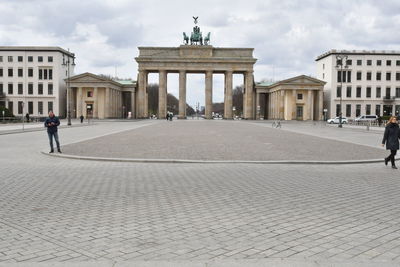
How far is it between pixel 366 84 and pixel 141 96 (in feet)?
179

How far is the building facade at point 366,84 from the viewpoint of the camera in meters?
101

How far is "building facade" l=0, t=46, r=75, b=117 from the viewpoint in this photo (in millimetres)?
99375

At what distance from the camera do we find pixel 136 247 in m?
5.63

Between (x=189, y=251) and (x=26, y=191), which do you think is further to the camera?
(x=26, y=191)

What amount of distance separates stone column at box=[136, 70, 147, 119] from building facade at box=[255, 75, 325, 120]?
104 ft

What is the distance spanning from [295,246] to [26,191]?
21.5ft

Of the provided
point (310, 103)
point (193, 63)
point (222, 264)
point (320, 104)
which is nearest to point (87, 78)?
point (193, 63)

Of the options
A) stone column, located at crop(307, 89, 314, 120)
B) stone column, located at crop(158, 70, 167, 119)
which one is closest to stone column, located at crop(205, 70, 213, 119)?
stone column, located at crop(158, 70, 167, 119)

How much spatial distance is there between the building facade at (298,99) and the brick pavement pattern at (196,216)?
8658 centimetres

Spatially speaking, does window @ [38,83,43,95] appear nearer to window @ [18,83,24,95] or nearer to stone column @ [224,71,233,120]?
window @ [18,83,24,95]

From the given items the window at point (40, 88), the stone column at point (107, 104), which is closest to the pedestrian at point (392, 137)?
the stone column at point (107, 104)

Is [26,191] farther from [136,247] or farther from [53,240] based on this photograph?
[136,247]

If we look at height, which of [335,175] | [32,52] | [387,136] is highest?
[32,52]

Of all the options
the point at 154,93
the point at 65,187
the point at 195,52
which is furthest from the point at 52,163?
the point at 154,93
